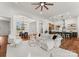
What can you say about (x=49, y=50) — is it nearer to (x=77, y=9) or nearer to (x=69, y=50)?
(x=69, y=50)

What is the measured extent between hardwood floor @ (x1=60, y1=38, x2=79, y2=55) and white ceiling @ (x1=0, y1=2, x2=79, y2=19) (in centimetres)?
49

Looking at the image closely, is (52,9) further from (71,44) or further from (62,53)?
(62,53)

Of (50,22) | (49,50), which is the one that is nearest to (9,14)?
(50,22)

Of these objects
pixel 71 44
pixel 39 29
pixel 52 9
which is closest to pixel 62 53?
pixel 71 44

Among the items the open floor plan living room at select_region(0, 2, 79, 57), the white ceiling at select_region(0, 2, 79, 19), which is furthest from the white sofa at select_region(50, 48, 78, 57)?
the white ceiling at select_region(0, 2, 79, 19)

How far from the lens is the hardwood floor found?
2.22 meters

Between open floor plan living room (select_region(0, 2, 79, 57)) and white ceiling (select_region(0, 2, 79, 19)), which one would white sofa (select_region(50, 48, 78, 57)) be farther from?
white ceiling (select_region(0, 2, 79, 19))

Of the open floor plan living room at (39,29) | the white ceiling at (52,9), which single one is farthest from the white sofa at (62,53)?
the white ceiling at (52,9)

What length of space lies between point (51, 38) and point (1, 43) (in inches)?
39.6

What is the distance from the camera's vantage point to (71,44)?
7.34 ft

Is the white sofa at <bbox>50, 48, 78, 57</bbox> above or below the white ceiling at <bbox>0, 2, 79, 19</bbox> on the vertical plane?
below

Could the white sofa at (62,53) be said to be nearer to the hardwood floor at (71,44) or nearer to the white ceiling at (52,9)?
the hardwood floor at (71,44)

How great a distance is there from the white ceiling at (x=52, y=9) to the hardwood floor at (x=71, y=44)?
1.60 feet

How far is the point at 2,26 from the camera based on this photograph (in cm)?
223
